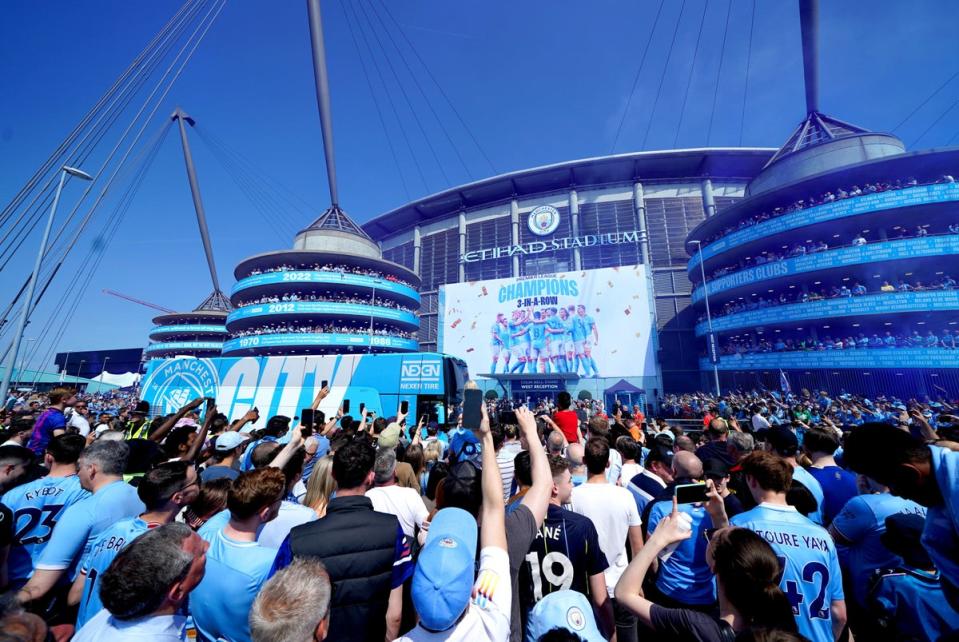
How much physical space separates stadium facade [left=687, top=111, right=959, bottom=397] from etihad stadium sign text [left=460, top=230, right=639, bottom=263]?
877 cm

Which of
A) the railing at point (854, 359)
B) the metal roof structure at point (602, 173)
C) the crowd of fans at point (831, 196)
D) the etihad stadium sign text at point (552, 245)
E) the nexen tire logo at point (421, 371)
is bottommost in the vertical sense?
the nexen tire logo at point (421, 371)

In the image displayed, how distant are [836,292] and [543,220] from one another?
2719 centimetres

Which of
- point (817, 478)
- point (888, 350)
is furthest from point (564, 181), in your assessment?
point (817, 478)

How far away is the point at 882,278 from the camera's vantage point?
24.0 meters

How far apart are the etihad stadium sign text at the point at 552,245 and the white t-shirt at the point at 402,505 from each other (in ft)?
131

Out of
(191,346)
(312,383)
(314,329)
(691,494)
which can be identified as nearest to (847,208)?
(691,494)

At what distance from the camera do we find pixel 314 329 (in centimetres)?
3903

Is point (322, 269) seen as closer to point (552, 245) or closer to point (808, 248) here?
point (552, 245)

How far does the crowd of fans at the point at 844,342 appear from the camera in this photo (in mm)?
20406

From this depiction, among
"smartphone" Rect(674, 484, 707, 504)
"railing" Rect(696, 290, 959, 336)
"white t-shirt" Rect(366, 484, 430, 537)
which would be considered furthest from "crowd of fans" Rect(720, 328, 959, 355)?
"white t-shirt" Rect(366, 484, 430, 537)

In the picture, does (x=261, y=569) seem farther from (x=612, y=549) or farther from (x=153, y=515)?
(x=612, y=549)

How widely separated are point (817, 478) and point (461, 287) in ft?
114

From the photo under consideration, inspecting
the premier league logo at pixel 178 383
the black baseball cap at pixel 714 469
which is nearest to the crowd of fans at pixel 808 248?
the black baseball cap at pixel 714 469

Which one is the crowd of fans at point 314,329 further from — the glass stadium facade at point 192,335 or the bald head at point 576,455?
the bald head at point 576,455
